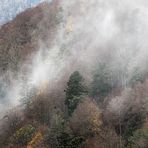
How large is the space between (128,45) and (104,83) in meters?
15.3

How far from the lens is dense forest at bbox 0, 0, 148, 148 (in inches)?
2960

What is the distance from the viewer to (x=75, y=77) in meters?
83.4

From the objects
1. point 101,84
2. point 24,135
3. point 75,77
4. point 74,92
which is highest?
point 75,77

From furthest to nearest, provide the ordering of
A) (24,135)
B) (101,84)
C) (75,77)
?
(101,84) → (24,135) → (75,77)

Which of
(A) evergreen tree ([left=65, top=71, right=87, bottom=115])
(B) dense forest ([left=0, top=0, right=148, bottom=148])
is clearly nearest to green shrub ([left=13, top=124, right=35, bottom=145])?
(B) dense forest ([left=0, top=0, right=148, bottom=148])

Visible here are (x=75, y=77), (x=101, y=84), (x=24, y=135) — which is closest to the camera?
(x=75, y=77)

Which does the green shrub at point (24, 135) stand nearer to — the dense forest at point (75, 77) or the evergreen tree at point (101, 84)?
the dense forest at point (75, 77)

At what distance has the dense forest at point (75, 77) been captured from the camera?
247 feet

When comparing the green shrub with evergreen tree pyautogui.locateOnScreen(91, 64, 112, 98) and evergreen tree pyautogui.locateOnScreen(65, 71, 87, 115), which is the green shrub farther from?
evergreen tree pyautogui.locateOnScreen(91, 64, 112, 98)

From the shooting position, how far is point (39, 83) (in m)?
103

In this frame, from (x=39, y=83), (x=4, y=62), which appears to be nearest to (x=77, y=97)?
(x=39, y=83)

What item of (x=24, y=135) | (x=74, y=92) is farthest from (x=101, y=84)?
(x=24, y=135)

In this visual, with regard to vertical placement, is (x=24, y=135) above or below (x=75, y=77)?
below

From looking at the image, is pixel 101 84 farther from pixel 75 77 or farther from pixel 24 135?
pixel 24 135
